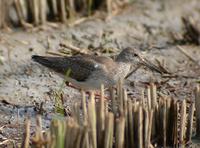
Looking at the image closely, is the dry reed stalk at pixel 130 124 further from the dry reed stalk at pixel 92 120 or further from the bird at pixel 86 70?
the bird at pixel 86 70

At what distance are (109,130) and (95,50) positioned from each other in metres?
4.24

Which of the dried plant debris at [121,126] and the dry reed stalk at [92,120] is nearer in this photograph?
the dried plant debris at [121,126]

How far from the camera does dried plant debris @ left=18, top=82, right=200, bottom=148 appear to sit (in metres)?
6.69

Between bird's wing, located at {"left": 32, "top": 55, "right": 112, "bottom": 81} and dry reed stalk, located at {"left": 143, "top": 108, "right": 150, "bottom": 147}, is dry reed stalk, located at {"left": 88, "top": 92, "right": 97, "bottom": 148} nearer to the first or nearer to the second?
dry reed stalk, located at {"left": 143, "top": 108, "right": 150, "bottom": 147}

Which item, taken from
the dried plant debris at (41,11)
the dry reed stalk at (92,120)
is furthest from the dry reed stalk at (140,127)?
the dried plant debris at (41,11)

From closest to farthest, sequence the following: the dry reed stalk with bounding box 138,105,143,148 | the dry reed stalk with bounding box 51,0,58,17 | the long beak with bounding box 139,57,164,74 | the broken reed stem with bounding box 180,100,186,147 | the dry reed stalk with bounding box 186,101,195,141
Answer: the dry reed stalk with bounding box 138,105,143,148 < the broken reed stem with bounding box 180,100,186,147 < the dry reed stalk with bounding box 186,101,195,141 < the long beak with bounding box 139,57,164,74 < the dry reed stalk with bounding box 51,0,58,17

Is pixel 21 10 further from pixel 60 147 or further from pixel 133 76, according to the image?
pixel 60 147

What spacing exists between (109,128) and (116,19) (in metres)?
5.71

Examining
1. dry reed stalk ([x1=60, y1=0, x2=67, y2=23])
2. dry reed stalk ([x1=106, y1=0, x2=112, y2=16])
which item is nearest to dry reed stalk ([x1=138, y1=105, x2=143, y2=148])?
dry reed stalk ([x1=60, y1=0, x2=67, y2=23])

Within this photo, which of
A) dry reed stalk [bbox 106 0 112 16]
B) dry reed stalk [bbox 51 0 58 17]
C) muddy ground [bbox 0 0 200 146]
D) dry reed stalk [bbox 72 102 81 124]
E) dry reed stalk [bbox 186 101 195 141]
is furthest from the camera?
dry reed stalk [bbox 106 0 112 16]

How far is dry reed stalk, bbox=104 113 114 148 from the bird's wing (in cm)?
244

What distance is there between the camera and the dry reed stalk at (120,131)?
692cm

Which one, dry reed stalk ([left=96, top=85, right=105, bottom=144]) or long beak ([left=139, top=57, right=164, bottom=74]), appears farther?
long beak ([left=139, top=57, right=164, bottom=74])

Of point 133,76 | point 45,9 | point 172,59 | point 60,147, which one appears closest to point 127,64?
point 133,76
